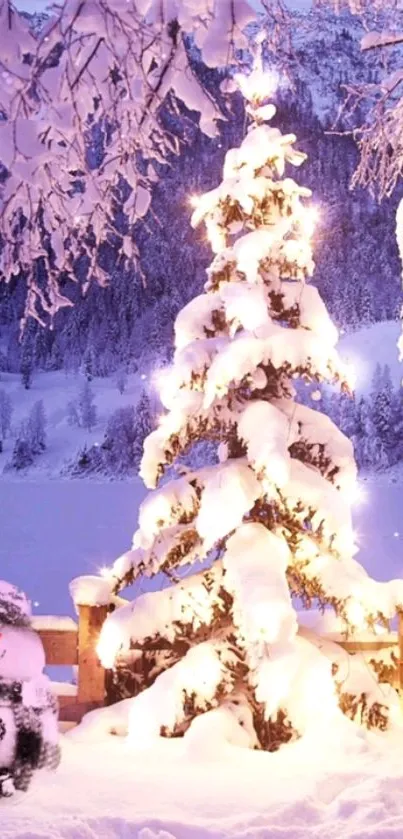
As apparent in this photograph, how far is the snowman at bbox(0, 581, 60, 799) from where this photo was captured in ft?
15.5

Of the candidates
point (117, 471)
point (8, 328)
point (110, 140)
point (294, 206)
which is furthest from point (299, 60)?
point (8, 328)

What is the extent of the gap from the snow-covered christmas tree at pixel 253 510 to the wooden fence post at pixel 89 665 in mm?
294

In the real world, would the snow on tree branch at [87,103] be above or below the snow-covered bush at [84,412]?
below

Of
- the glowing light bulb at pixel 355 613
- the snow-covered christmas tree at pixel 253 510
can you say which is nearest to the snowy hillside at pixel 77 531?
the snow-covered christmas tree at pixel 253 510

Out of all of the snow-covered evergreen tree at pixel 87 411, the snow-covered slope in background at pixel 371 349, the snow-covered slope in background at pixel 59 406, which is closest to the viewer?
the snow-covered slope in background at pixel 59 406

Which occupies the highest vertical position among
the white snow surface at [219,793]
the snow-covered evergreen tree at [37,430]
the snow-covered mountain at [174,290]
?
the snow-covered mountain at [174,290]

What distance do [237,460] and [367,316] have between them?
131 m

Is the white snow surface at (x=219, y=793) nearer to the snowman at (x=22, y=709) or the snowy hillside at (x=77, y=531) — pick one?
the snowman at (x=22, y=709)

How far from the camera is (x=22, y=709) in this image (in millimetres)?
4766

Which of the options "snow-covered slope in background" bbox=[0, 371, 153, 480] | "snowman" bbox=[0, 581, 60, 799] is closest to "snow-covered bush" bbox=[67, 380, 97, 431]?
"snow-covered slope in background" bbox=[0, 371, 153, 480]

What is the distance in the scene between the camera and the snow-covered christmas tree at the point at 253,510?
19.6ft

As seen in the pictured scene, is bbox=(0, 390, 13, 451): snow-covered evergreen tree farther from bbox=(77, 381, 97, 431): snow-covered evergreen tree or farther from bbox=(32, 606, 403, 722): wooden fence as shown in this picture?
bbox=(32, 606, 403, 722): wooden fence

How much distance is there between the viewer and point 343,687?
20.6ft

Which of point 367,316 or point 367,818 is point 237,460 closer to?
point 367,818
